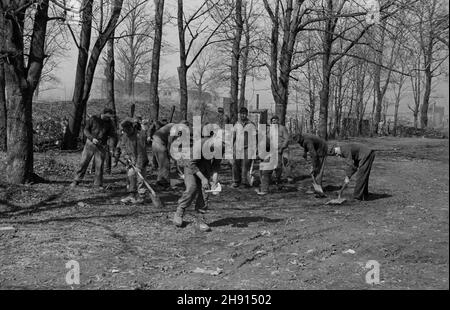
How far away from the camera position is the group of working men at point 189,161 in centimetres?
848

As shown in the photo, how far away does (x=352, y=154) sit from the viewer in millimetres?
11242

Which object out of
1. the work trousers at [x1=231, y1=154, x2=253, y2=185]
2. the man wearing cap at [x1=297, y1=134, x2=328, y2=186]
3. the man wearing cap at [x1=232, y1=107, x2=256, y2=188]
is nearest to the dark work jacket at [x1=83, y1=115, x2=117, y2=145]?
the man wearing cap at [x1=232, y1=107, x2=256, y2=188]

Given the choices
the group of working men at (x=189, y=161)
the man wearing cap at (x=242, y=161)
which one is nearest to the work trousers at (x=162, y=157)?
the group of working men at (x=189, y=161)

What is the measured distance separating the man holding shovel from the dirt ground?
39cm

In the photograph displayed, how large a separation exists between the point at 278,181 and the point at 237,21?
9.93 metres

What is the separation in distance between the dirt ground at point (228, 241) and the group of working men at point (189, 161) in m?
0.42

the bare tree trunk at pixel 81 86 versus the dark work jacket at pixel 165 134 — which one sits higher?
the bare tree trunk at pixel 81 86

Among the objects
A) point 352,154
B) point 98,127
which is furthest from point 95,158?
point 352,154

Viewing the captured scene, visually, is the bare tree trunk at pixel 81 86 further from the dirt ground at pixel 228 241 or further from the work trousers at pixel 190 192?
the work trousers at pixel 190 192

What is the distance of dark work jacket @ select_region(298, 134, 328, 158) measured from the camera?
12078 mm

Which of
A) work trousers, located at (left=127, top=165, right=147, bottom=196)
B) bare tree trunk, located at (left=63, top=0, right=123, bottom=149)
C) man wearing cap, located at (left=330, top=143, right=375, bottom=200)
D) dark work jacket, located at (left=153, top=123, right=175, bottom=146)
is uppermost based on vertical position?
bare tree trunk, located at (left=63, top=0, right=123, bottom=149)

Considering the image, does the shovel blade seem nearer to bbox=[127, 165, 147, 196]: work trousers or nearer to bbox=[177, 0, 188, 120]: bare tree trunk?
bbox=[127, 165, 147, 196]: work trousers

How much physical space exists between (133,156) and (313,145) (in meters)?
4.39
